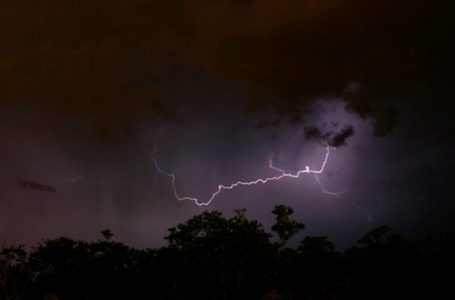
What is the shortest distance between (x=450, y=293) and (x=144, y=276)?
1379 centimetres

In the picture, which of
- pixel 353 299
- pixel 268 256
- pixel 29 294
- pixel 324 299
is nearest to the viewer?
pixel 324 299

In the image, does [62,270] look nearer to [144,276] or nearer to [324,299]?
[144,276]

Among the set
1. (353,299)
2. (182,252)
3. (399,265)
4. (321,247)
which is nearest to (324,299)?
(353,299)

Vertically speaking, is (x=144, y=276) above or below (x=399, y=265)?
above

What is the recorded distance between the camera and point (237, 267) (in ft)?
68.5

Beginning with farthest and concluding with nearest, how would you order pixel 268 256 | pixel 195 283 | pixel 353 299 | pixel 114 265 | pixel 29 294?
pixel 114 265, pixel 29 294, pixel 268 256, pixel 195 283, pixel 353 299

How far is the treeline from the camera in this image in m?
18.9

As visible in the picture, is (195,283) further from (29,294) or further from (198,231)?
(29,294)

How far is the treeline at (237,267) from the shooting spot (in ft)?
62.1

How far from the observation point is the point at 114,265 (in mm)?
28406

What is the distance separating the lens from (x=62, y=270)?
29.3m

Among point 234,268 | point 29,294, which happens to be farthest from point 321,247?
point 29,294

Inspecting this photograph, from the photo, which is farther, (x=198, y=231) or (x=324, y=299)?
(x=198, y=231)

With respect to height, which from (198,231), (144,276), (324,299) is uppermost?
(198,231)
